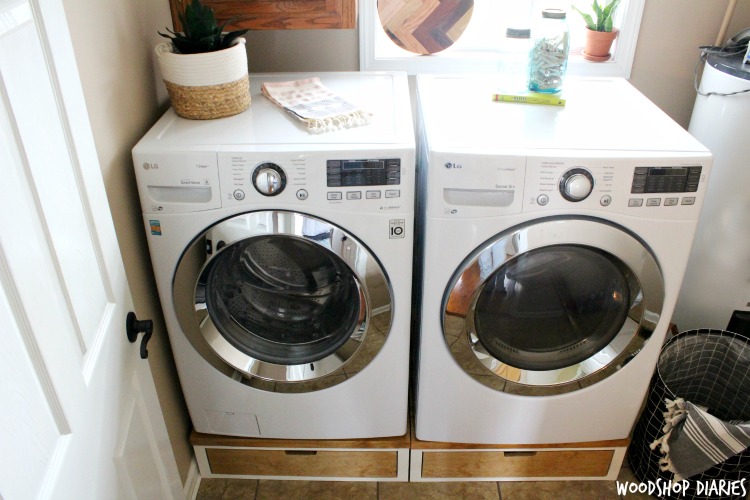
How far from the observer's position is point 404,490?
1857 millimetres

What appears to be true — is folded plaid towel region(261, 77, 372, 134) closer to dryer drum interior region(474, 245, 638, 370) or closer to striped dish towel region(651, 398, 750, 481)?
dryer drum interior region(474, 245, 638, 370)

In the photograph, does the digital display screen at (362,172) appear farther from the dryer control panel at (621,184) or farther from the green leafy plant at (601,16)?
the green leafy plant at (601,16)

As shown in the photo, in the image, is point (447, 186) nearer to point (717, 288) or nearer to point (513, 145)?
point (513, 145)

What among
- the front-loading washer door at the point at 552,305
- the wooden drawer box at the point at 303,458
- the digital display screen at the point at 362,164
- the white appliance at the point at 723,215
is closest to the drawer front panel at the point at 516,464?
the wooden drawer box at the point at 303,458

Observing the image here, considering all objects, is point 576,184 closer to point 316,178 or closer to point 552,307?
point 552,307

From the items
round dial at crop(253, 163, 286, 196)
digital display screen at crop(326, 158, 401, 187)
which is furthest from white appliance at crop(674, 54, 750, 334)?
round dial at crop(253, 163, 286, 196)

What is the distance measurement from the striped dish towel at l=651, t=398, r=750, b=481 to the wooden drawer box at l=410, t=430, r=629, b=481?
13 centimetres

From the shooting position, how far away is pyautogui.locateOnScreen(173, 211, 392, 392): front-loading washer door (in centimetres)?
143

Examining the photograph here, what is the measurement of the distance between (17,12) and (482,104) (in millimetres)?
1137

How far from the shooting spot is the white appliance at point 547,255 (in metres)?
1.38

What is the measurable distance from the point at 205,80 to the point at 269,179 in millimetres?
322

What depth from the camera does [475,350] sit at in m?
1.58

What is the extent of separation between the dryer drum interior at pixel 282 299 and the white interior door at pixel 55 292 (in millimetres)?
419

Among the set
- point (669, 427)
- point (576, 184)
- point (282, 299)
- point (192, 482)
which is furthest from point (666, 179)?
point (192, 482)
